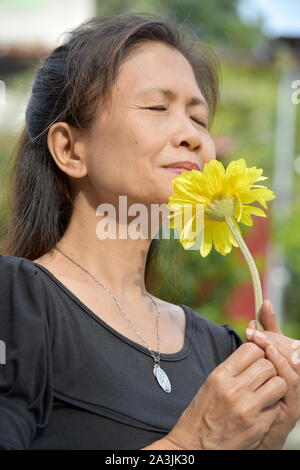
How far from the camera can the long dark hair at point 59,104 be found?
2.24 metres

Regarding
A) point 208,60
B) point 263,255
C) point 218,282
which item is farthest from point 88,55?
point 263,255

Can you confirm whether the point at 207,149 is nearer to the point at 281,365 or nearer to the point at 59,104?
the point at 59,104

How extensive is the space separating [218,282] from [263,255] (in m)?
1.58

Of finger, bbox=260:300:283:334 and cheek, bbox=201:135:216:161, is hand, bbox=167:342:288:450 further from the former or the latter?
cheek, bbox=201:135:216:161

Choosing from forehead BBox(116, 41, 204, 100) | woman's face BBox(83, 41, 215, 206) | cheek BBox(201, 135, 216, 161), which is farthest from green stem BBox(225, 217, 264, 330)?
forehead BBox(116, 41, 204, 100)

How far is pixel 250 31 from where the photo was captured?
60.8 ft

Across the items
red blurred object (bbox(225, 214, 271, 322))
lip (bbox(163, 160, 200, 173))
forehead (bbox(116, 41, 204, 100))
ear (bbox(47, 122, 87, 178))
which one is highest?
forehead (bbox(116, 41, 204, 100))

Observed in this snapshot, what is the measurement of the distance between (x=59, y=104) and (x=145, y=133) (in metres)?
0.37

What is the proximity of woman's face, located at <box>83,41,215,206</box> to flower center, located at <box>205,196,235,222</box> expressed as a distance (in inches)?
11.9

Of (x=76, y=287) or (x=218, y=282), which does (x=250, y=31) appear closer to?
(x=218, y=282)

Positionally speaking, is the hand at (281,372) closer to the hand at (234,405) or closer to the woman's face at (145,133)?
the hand at (234,405)

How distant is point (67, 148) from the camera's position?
229 centimetres

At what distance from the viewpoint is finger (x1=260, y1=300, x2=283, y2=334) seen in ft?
6.00

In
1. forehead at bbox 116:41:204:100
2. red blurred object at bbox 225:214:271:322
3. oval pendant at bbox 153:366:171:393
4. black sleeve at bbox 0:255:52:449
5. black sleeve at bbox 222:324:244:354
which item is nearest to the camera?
black sleeve at bbox 0:255:52:449
